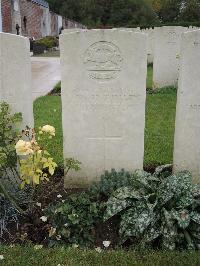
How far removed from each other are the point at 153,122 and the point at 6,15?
2274 cm

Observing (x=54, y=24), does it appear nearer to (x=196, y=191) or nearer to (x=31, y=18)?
(x=31, y=18)

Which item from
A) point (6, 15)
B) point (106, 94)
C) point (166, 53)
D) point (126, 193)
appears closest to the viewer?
point (126, 193)

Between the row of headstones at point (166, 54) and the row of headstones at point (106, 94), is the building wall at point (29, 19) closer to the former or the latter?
the row of headstones at point (166, 54)

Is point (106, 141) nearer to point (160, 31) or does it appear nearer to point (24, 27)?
point (160, 31)

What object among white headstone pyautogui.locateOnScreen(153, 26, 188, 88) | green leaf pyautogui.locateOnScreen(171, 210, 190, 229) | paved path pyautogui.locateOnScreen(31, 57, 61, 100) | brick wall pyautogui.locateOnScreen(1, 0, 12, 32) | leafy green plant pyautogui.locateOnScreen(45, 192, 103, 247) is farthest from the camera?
brick wall pyautogui.locateOnScreen(1, 0, 12, 32)

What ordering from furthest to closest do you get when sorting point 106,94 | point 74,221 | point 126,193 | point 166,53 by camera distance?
point 166,53 < point 106,94 < point 126,193 < point 74,221

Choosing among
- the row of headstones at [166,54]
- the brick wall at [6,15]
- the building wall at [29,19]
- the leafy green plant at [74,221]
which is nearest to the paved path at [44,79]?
the row of headstones at [166,54]

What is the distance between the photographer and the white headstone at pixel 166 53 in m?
10.6

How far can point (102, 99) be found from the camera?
4.21m

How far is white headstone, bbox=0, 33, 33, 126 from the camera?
390 cm

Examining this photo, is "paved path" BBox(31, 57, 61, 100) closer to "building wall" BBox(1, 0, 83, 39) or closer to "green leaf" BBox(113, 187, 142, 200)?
"green leaf" BBox(113, 187, 142, 200)

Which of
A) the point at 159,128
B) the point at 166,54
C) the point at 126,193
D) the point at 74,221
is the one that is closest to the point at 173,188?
the point at 126,193

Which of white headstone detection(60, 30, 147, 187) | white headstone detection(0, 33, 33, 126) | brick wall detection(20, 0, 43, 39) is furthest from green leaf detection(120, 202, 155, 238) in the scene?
brick wall detection(20, 0, 43, 39)

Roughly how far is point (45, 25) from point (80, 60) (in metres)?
38.8
